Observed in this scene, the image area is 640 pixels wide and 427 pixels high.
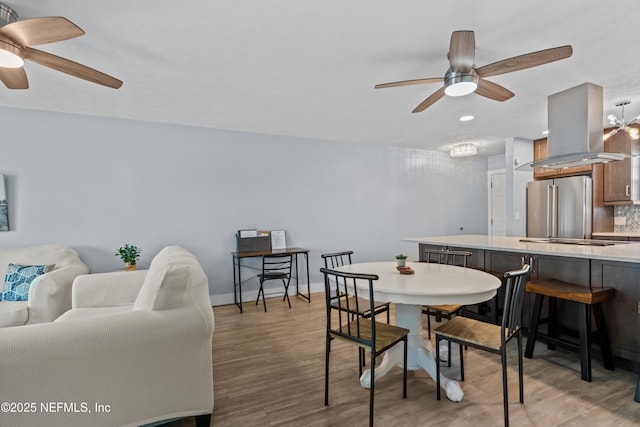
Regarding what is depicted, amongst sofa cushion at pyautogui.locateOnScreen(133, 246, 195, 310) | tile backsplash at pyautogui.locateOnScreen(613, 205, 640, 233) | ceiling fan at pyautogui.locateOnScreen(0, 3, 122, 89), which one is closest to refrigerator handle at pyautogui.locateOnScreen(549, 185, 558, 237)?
tile backsplash at pyautogui.locateOnScreen(613, 205, 640, 233)

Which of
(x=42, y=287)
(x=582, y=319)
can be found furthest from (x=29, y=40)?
(x=582, y=319)

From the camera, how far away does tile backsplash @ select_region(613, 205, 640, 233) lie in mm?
4512

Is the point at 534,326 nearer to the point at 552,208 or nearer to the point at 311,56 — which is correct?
the point at 311,56

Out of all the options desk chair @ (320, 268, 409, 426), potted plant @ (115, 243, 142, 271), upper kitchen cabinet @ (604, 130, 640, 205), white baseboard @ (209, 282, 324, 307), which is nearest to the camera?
desk chair @ (320, 268, 409, 426)

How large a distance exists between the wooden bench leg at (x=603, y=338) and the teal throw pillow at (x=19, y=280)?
4674 mm

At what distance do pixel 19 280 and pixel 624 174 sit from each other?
7101mm

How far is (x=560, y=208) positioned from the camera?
4656 mm

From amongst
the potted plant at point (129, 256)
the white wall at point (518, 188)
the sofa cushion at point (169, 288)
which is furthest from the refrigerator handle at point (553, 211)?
the potted plant at point (129, 256)

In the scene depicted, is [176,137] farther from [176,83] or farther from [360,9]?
[360,9]

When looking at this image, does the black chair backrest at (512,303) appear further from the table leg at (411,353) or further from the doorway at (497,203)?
the doorway at (497,203)

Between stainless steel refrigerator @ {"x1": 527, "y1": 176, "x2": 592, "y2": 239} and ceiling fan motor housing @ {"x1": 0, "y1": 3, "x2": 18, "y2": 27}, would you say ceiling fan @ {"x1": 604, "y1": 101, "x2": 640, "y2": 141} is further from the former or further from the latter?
ceiling fan motor housing @ {"x1": 0, "y1": 3, "x2": 18, "y2": 27}

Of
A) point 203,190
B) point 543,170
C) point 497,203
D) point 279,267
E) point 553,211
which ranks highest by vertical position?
point 543,170

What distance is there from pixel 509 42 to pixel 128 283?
3563 mm

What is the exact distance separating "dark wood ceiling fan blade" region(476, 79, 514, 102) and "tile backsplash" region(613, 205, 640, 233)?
365 centimetres
